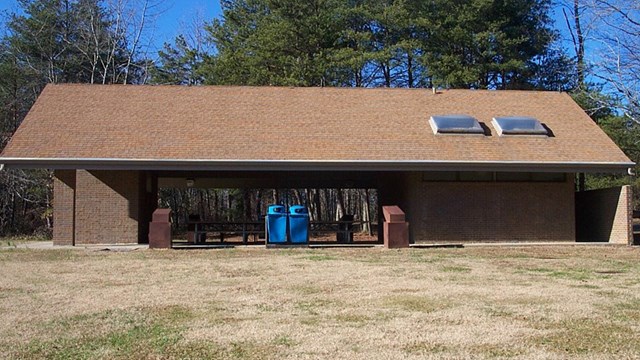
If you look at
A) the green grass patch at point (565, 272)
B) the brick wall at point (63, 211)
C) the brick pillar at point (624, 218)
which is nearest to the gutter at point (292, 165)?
the brick pillar at point (624, 218)

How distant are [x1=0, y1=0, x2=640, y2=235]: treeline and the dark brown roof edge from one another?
38.1 feet

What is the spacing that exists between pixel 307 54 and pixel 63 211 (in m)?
15.9

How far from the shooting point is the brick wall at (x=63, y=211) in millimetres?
19922

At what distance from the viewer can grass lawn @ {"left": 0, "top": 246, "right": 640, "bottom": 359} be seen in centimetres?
638

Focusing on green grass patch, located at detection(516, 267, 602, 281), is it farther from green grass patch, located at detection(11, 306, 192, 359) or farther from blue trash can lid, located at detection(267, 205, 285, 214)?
blue trash can lid, located at detection(267, 205, 285, 214)

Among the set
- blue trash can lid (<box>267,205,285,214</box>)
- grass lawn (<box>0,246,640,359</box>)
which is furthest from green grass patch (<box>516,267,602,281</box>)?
blue trash can lid (<box>267,205,285,214</box>)

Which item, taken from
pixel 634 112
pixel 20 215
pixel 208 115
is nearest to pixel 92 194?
pixel 208 115

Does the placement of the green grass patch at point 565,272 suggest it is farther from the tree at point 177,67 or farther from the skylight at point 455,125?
the tree at point 177,67

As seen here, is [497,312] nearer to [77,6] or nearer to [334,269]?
[334,269]

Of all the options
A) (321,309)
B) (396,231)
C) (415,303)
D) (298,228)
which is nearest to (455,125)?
(396,231)

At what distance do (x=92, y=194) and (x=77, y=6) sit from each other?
61.8 ft

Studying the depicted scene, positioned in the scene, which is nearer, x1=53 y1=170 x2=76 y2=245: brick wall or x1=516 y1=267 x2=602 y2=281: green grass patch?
x1=516 y1=267 x2=602 y2=281: green grass patch

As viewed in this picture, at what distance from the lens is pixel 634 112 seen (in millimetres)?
25766

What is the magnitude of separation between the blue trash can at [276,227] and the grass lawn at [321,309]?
14.5ft
